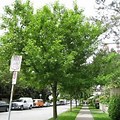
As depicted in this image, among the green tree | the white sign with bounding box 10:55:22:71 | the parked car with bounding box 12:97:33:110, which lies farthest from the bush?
the parked car with bounding box 12:97:33:110

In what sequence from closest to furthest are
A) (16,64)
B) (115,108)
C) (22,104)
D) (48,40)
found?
(16,64), (48,40), (115,108), (22,104)

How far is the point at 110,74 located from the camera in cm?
1755

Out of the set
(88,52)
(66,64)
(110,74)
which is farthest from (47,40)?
(110,74)

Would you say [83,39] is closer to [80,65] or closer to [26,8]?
[80,65]

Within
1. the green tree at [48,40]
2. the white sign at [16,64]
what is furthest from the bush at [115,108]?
the white sign at [16,64]

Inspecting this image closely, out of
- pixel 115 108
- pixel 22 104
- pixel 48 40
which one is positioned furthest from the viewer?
pixel 22 104

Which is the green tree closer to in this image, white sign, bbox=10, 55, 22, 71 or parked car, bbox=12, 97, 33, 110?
white sign, bbox=10, 55, 22, 71

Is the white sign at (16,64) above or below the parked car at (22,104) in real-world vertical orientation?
below

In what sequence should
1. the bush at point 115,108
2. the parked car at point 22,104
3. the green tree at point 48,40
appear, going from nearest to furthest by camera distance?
the green tree at point 48,40 → the bush at point 115,108 → the parked car at point 22,104

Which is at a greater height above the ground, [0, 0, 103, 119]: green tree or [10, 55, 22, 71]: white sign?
[0, 0, 103, 119]: green tree

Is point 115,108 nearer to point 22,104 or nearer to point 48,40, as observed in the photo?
point 48,40

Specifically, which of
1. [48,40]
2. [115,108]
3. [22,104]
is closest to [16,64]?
[48,40]

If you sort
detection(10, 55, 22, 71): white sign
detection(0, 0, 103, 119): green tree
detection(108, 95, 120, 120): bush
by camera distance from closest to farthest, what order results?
1. detection(10, 55, 22, 71): white sign
2. detection(0, 0, 103, 119): green tree
3. detection(108, 95, 120, 120): bush

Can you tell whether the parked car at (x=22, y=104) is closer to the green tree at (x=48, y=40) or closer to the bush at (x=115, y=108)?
the bush at (x=115, y=108)
